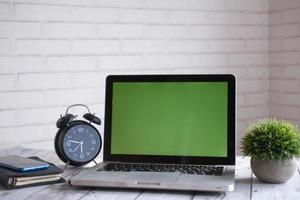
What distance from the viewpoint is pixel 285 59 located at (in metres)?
2.45

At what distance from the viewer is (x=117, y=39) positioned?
2244mm

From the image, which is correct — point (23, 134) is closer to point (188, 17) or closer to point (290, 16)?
point (188, 17)

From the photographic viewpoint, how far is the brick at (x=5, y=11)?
2010 mm

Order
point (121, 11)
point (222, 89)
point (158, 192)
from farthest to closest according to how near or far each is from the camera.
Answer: point (121, 11) < point (222, 89) < point (158, 192)

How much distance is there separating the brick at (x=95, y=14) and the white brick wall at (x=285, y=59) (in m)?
0.86

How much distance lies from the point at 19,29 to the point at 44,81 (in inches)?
9.8

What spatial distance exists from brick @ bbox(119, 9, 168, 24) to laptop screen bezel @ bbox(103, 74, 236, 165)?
0.97 meters

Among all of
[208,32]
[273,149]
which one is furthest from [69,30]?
[273,149]

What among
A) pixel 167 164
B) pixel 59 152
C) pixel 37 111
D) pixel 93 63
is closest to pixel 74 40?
pixel 93 63

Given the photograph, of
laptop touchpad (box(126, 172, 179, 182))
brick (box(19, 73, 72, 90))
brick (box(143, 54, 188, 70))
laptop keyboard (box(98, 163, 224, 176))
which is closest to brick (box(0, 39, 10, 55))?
brick (box(19, 73, 72, 90))

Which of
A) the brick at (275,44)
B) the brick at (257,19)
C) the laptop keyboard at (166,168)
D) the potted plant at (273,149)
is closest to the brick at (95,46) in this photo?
the brick at (257,19)

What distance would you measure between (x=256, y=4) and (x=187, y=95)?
139 centimetres

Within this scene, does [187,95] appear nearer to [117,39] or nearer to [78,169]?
[78,169]

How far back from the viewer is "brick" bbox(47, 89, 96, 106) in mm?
2133
